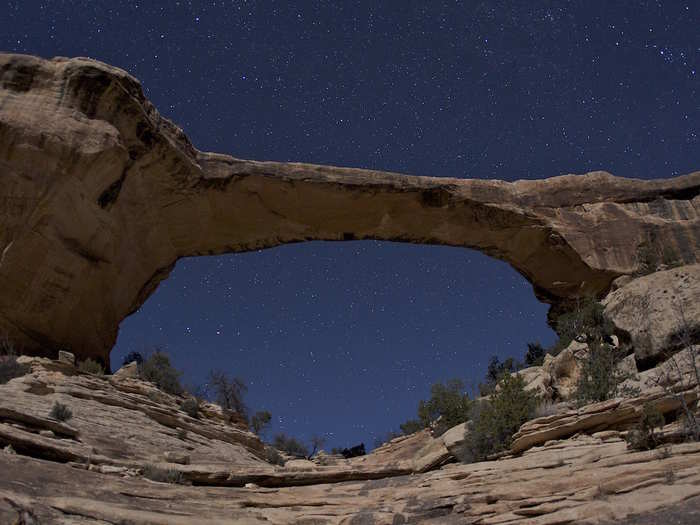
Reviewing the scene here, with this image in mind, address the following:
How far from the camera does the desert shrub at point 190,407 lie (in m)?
15.3

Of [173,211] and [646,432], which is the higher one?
[173,211]

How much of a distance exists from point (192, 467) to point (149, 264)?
971cm

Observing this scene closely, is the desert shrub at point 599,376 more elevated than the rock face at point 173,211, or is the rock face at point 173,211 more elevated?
the rock face at point 173,211

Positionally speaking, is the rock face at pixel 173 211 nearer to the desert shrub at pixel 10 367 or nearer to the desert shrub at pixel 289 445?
the desert shrub at pixel 10 367

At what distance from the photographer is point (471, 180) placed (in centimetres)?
2023

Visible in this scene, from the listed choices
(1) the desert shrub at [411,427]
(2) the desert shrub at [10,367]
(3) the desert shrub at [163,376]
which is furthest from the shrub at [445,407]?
(2) the desert shrub at [10,367]

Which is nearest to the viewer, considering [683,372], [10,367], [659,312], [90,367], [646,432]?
[646,432]

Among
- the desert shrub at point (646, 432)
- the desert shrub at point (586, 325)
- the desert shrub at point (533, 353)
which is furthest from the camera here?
the desert shrub at point (533, 353)

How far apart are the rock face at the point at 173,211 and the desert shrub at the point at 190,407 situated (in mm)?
2986

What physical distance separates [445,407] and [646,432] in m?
10.2

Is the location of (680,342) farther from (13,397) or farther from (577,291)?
(13,397)

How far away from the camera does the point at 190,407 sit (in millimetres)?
15523

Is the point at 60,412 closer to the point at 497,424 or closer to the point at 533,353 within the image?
the point at 497,424

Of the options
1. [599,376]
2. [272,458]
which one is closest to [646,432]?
[599,376]
